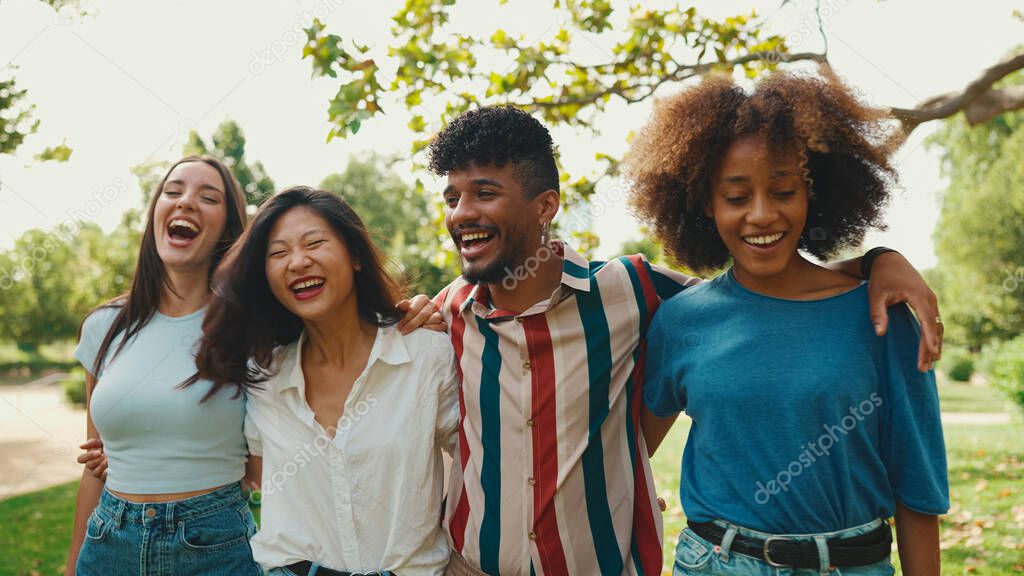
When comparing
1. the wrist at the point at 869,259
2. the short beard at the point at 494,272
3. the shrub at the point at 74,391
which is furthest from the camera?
the shrub at the point at 74,391

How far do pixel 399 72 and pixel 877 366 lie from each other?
405 centimetres

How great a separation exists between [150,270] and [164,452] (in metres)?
0.86

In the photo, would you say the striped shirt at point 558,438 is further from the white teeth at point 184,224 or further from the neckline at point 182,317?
the white teeth at point 184,224

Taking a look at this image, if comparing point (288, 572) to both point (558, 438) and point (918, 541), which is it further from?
point (918, 541)

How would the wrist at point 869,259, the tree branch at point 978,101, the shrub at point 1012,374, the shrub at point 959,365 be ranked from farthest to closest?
the shrub at point 959,365 → the shrub at point 1012,374 → the tree branch at point 978,101 → the wrist at point 869,259

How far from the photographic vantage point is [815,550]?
203cm

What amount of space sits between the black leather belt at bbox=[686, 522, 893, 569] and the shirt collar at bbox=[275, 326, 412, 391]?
4.48 feet

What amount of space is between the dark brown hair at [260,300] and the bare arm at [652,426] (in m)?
1.09

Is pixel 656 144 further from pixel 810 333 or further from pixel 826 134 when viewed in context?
pixel 810 333

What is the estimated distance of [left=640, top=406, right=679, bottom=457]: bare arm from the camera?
2.90m

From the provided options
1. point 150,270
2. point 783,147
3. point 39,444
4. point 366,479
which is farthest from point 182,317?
point 39,444

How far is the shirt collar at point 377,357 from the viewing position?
8.84 feet

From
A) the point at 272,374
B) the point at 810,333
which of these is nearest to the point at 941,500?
the point at 810,333

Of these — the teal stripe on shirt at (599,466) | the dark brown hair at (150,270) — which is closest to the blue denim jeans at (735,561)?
the teal stripe on shirt at (599,466)
